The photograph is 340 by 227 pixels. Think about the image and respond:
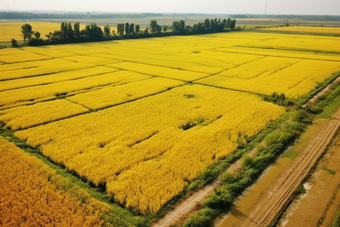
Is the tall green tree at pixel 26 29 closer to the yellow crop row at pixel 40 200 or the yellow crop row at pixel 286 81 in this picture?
the yellow crop row at pixel 286 81

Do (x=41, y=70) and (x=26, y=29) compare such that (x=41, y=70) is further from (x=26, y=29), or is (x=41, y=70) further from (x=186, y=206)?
(x=186, y=206)

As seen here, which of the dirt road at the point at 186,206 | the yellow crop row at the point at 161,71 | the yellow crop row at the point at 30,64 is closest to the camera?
the dirt road at the point at 186,206

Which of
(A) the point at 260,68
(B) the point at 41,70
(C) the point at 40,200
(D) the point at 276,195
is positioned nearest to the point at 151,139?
(C) the point at 40,200

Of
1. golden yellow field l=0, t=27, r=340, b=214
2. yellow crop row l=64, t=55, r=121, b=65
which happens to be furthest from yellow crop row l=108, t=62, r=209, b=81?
yellow crop row l=64, t=55, r=121, b=65

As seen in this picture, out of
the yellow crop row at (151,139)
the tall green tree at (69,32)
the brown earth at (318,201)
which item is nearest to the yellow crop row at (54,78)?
the yellow crop row at (151,139)

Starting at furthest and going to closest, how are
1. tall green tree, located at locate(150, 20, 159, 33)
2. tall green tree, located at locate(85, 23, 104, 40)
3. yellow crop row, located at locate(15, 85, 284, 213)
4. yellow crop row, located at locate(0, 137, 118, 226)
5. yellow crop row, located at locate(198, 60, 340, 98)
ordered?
tall green tree, located at locate(150, 20, 159, 33)
tall green tree, located at locate(85, 23, 104, 40)
yellow crop row, located at locate(198, 60, 340, 98)
yellow crop row, located at locate(15, 85, 284, 213)
yellow crop row, located at locate(0, 137, 118, 226)

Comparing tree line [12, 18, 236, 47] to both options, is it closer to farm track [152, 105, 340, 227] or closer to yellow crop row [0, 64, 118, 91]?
yellow crop row [0, 64, 118, 91]
